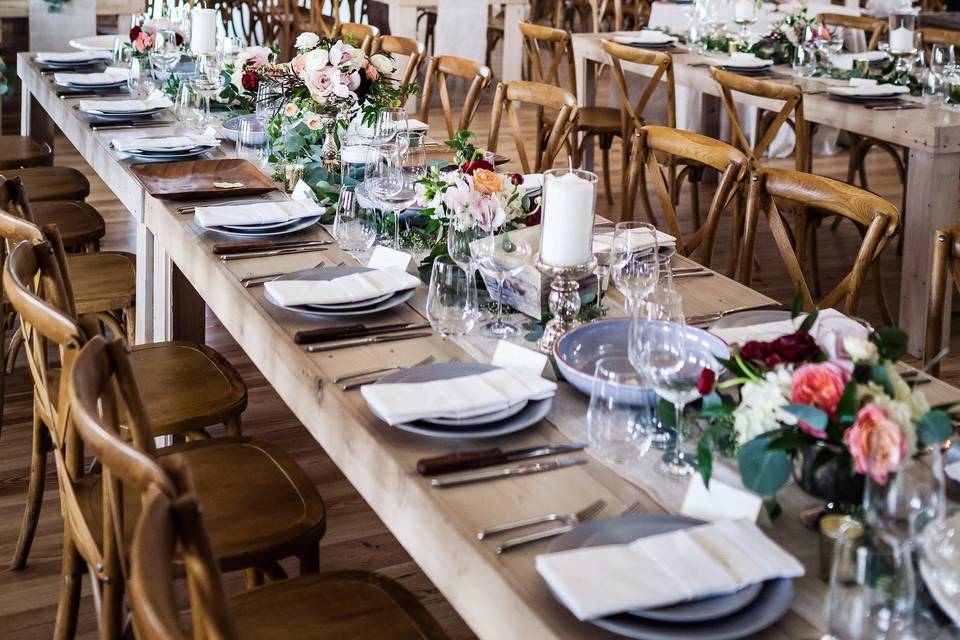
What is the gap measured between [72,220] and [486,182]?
1873 mm

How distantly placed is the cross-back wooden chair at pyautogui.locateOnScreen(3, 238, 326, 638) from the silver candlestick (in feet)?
1.60

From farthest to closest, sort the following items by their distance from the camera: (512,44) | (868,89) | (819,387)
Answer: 1. (512,44)
2. (868,89)
3. (819,387)

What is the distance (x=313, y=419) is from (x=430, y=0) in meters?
6.18

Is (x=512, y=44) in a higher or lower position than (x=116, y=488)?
higher

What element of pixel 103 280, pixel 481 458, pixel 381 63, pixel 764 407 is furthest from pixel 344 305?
pixel 103 280

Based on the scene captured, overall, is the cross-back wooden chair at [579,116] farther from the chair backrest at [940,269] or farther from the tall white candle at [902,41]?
the chair backrest at [940,269]

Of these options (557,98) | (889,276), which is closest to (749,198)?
(557,98)

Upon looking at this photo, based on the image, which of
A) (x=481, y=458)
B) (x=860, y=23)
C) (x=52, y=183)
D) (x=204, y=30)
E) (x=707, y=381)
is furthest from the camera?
(x=860, y=23)

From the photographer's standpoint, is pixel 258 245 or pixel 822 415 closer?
pixel 822 415

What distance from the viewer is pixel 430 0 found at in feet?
24.7

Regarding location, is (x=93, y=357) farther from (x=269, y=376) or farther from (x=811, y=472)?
(x=811, y=472)

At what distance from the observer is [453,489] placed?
1.42 metres

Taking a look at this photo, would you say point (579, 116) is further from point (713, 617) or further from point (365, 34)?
point (713, 617)

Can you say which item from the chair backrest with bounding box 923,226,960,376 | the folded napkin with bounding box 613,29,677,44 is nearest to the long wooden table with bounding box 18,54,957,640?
the chair backrest with bounding box 923,226,960,376
